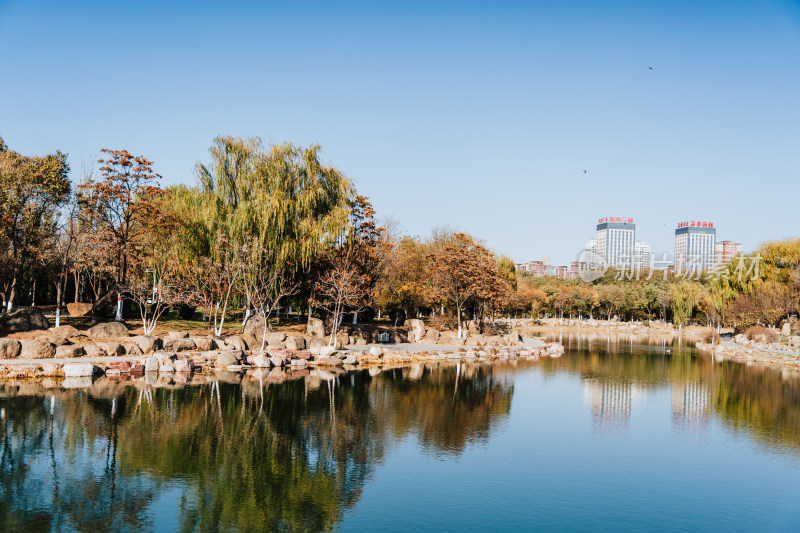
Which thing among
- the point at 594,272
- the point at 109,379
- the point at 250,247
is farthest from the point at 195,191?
the point at 594,272

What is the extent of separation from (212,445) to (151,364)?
1209cm

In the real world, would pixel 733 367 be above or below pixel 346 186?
below

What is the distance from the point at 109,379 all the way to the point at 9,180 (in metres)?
15.0

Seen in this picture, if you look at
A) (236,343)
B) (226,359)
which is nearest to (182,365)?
(226,359)

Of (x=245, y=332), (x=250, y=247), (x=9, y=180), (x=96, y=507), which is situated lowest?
(x=96, y=507)

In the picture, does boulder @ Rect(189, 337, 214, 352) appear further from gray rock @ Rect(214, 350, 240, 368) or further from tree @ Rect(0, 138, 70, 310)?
tree @ Rect(0, 138, 70, 310)

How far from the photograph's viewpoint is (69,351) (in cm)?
2670

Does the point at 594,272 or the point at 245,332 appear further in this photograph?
the point at 594,272

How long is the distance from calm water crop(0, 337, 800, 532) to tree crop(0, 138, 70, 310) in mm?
14135

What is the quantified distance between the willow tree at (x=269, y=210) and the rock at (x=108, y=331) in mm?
6960

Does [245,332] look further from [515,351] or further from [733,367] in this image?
[733,367]

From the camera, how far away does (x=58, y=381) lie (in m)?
23.6

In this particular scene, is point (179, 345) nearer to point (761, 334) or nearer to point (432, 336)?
point (432, 336)

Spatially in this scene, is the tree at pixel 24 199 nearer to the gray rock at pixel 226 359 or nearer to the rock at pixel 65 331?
the rock at pixel 65 331
